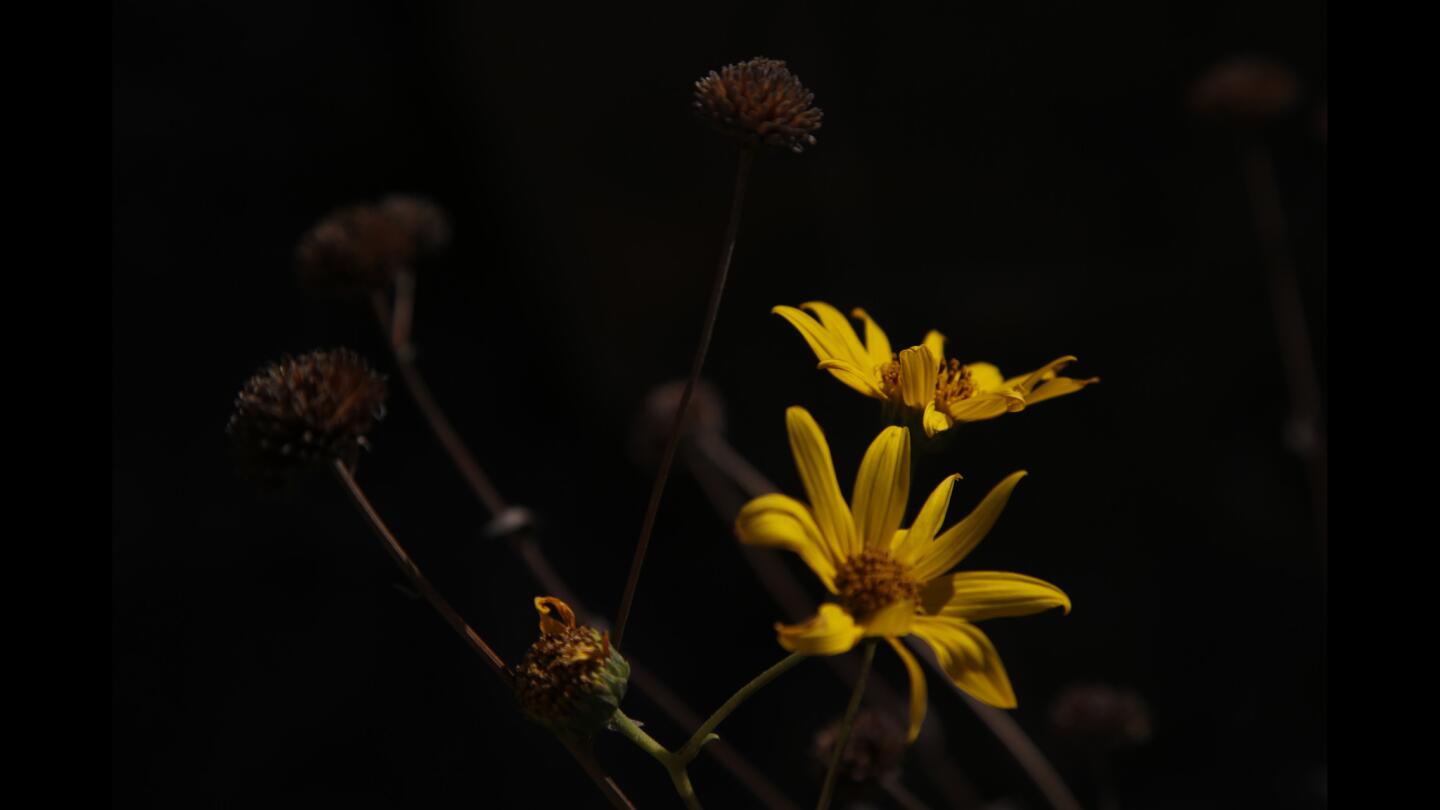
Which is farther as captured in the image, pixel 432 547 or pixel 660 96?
pixel 432 547

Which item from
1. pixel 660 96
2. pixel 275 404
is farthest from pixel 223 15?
pixel 275 404

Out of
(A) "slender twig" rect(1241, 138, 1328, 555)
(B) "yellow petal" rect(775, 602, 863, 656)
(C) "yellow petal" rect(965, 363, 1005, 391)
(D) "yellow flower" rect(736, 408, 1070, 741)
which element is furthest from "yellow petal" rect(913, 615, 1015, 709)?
(A) "slender twig" rect(1241, 138, 1328, 555)

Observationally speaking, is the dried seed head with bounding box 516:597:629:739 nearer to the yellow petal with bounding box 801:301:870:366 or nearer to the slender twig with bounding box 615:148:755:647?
the slender twig with bounding box 615:148:755:647

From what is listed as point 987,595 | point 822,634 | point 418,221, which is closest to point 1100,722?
point 987,595

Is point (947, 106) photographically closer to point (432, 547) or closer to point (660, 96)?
point (660, 96)

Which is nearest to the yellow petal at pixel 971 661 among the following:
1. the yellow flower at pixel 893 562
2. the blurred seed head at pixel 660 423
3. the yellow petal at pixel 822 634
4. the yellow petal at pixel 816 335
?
the yellow flower at pixel 893 562

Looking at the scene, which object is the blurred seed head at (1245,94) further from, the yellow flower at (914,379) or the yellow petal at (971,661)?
the yellow petal at (971,661)
